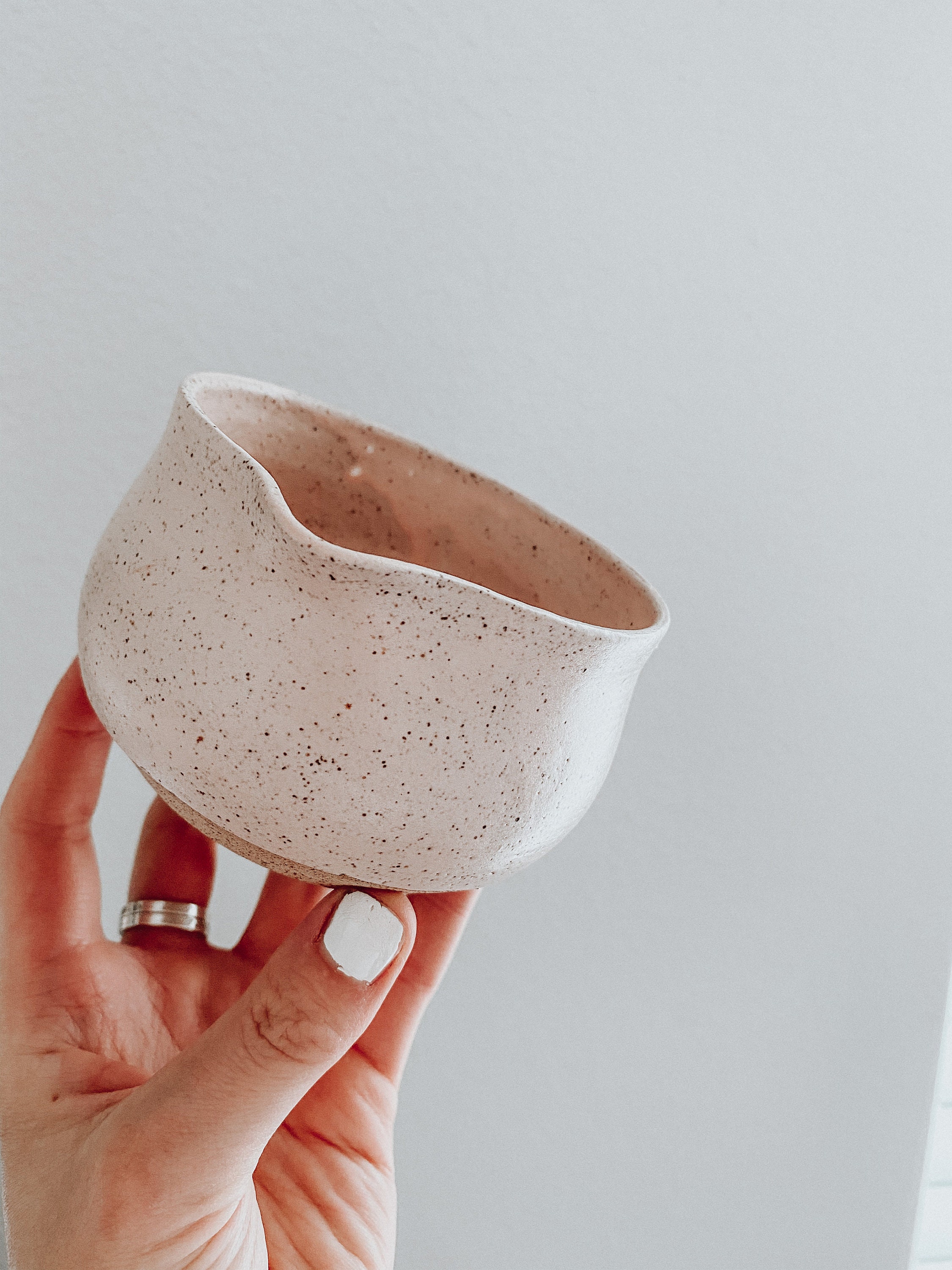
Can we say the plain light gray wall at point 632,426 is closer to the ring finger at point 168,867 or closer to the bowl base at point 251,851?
the ring finger at point 168,867

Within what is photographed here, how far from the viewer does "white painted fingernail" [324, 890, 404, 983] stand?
0.46 m

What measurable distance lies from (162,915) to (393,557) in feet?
1.04

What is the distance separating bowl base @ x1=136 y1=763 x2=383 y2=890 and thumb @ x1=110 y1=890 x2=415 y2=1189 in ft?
0.04

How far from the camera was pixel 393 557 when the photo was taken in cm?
67

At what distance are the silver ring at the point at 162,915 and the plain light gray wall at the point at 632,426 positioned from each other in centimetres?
10

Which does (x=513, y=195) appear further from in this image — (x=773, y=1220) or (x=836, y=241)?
(x=773, y=1220)

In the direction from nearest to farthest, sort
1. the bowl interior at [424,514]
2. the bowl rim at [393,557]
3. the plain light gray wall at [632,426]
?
the bowl rim at [393,557]
the bowl interior at [424,514]
the plain light gray wall at [632,426]

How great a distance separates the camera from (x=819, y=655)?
36.1 inches

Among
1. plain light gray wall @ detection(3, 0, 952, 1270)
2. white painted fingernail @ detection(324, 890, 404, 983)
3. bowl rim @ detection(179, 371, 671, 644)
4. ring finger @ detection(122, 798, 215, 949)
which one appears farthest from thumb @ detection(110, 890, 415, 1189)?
plain light gray wall @ detection(3, 0, 952, 1270)

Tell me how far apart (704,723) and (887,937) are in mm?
302

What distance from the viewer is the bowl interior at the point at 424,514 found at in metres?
0.58

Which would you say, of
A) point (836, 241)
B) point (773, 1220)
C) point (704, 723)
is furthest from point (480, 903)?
point (836, 241)

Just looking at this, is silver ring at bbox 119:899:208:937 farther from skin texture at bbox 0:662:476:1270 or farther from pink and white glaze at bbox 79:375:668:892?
pink and white glaze at bbox 79:375:668:892

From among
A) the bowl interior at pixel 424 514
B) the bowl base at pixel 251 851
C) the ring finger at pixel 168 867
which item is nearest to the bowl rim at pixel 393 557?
the bowl interior at pixel 424 514
